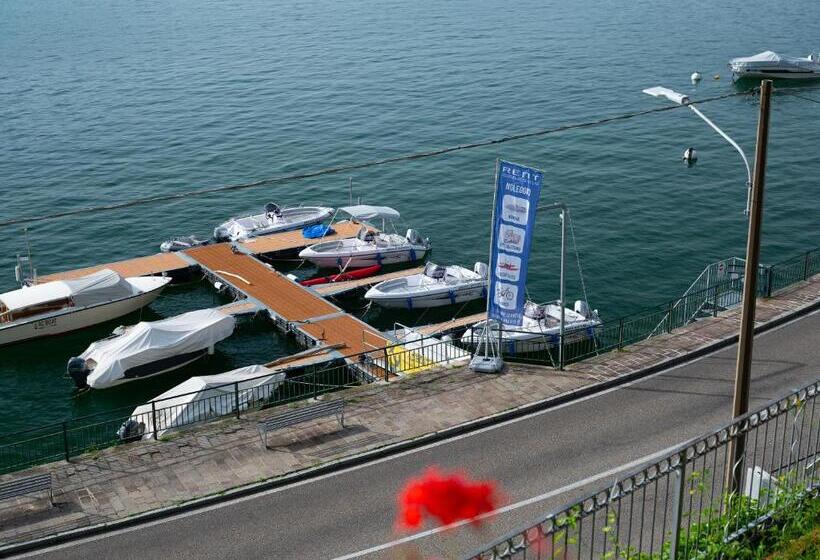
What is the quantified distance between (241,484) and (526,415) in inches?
276

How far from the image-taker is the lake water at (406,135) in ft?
154

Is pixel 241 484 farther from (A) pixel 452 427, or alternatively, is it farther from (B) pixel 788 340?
(B) pixel 788 340

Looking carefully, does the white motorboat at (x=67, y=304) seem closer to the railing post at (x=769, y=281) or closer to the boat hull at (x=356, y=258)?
the boat hull at (x=356, y=258)

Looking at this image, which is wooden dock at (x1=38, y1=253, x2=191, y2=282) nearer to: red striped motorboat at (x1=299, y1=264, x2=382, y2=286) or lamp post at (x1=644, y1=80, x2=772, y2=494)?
red striped motorboat at (x1=299, y1=264, x2=382, y2=286)

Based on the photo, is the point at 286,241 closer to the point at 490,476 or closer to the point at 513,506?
the point at 490,476

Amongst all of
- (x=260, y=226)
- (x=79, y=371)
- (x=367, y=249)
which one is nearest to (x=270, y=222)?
(x=260, y=226)

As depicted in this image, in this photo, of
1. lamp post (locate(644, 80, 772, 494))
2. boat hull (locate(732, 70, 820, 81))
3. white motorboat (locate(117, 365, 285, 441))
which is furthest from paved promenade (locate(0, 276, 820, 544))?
boat hull (locate(732, 70, 820, 81))

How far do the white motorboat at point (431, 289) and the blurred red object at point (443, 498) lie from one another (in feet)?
69.9

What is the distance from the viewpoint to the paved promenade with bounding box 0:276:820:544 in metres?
19.7

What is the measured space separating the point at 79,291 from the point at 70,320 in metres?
1.26

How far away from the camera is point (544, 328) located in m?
36.8

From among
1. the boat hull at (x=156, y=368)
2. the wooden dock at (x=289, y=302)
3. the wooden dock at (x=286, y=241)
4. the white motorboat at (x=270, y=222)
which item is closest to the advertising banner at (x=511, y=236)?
the wooden dock at (x=289, y=302)

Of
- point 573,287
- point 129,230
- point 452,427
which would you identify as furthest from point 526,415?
point 129,230

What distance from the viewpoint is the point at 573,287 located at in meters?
44.2
